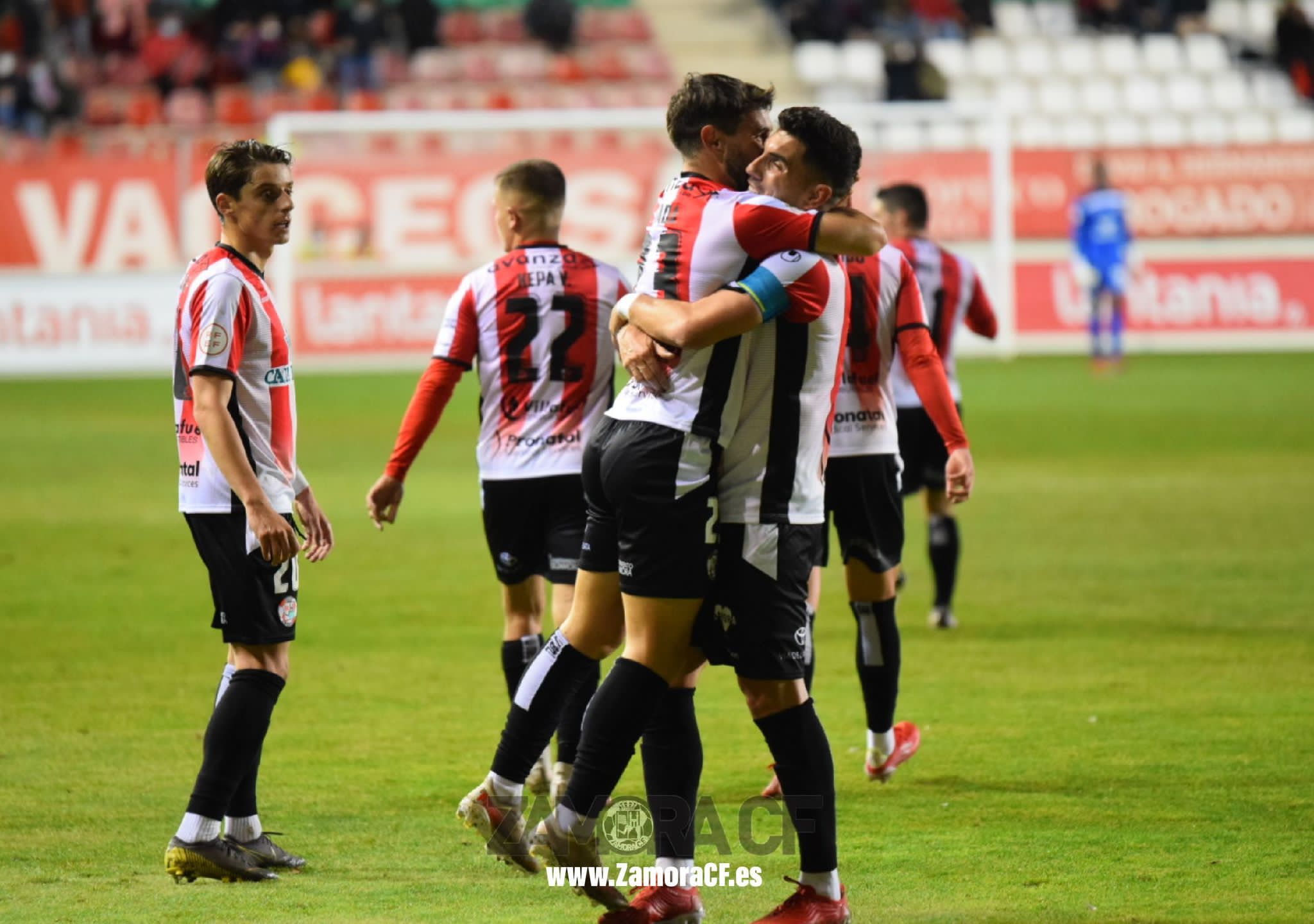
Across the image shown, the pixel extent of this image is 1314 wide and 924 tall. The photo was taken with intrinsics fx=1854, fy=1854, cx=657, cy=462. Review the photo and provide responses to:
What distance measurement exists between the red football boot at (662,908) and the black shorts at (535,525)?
155 cm

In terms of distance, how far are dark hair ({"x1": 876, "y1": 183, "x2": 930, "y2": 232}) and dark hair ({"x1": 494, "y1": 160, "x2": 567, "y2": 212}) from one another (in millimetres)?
2389

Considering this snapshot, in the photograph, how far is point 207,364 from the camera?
183 inches

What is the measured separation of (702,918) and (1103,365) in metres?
19.3

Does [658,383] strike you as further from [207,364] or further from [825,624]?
[825,624]

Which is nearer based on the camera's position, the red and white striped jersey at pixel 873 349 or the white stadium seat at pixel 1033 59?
the red and white striped jersey at pixel 873 349

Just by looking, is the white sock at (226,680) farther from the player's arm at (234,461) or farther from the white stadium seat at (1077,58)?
the white stadium seat at (1077,58)

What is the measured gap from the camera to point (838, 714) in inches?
272

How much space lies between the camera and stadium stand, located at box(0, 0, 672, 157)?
26000 millimetres

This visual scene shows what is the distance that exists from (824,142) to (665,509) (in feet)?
2.97

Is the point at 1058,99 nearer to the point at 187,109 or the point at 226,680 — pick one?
the point at 187,109

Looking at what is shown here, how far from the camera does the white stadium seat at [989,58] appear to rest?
29828 millimetres

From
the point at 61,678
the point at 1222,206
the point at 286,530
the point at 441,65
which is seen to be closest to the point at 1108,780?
the point at 286,530

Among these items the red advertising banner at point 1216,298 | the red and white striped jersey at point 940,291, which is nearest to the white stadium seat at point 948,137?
the red advertising banner at point 1216,298

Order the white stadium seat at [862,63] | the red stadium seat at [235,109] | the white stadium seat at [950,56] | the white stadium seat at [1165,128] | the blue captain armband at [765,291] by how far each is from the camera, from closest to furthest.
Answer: the blue captain armband at [765,291]
the red stadium seat at [235,109]
the white stadium seat at [1165,128]
the white stadium seat at [862,63]
the white stadium seat at [950,56]
